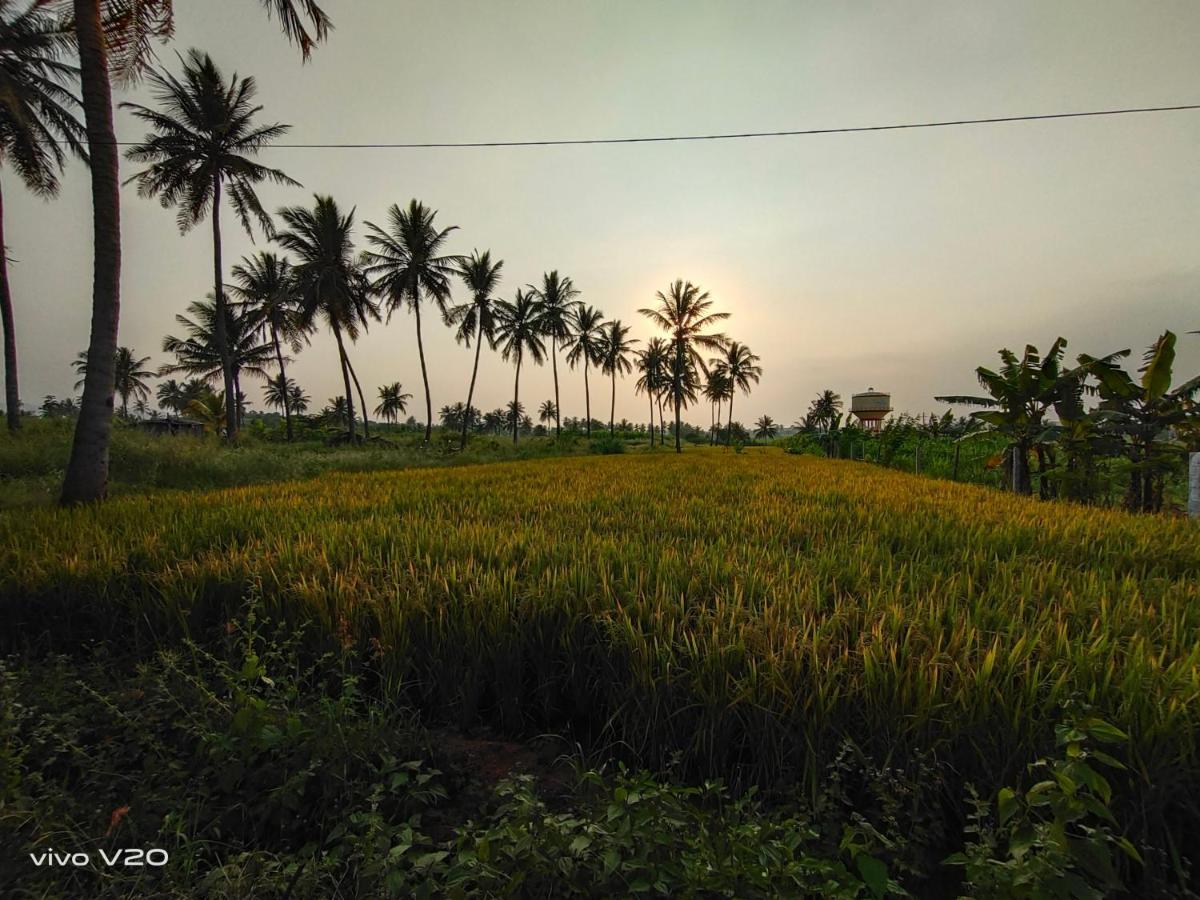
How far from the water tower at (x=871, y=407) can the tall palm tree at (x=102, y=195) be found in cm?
5720

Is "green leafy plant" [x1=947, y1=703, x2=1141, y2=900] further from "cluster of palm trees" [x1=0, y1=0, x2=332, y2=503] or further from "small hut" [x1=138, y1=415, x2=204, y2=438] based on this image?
"small hut" [x1=138, y1=415, x2=204, y2=438]

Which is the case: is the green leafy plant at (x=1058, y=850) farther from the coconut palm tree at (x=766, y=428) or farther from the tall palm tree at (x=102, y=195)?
the coconut palm tree at (x=766, y=428)

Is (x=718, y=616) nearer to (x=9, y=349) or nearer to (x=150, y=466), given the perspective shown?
(x=150, y=466)

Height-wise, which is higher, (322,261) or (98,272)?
(322,261)

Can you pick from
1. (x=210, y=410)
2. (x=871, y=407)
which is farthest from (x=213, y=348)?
(x=871, y=407)

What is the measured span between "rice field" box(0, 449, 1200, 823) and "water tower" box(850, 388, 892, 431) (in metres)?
Answer: 54.0

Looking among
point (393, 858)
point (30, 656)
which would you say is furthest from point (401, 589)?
point (30, 656)

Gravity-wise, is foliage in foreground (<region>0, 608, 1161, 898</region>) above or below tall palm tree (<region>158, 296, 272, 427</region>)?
below

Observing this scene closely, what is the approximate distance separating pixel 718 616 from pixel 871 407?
195 ft

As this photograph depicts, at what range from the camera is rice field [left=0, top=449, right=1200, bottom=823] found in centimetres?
151

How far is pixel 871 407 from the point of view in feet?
171

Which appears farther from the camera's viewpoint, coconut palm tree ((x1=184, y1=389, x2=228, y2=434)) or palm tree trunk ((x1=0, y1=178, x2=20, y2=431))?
coconut palm tree ((x1=184, y1=389, x2=228, y2=434))

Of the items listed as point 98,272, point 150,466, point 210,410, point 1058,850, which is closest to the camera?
point 1058,850

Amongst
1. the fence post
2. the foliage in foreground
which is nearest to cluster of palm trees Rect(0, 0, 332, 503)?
the foliage in foreground
